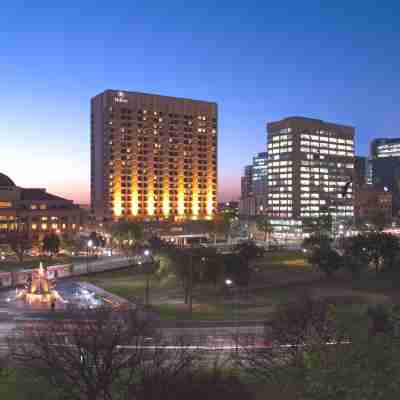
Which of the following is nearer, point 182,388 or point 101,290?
point 182,388

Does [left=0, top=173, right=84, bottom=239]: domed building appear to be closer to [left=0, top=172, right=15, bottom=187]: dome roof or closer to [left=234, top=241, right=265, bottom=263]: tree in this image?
[left=0, top=172, right=15, bottom=187]: dome roof

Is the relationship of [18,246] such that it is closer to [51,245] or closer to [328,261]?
[51,245]

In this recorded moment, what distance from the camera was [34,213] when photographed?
428 ft

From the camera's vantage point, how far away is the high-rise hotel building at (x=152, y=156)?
162 meters

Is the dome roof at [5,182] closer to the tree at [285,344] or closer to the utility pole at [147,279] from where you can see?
the utility pole at [147,279]

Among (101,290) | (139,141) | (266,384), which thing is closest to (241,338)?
(266,384)

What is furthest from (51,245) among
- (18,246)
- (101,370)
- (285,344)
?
(101,370)

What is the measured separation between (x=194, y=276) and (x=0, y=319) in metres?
23.2

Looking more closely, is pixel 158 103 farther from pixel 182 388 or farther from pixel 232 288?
pixel 182 388

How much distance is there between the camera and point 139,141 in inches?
6570

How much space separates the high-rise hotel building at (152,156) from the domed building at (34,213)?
2609 cm

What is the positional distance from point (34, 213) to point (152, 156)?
52.5 meters

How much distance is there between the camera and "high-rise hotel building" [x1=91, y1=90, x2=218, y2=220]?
6373 inches

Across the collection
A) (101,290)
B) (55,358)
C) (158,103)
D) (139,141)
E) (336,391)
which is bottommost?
(101,290)
